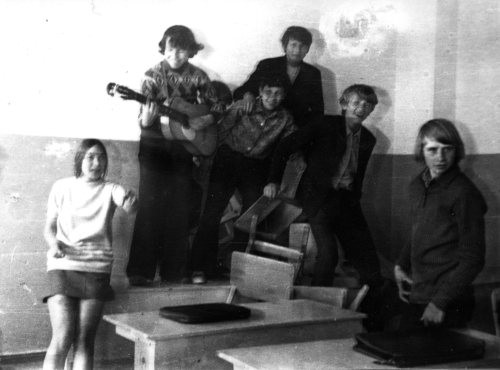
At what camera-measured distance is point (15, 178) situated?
2.19 metres

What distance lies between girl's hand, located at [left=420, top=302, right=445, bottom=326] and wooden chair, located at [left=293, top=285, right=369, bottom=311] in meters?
0.26

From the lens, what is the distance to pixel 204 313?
217 cm

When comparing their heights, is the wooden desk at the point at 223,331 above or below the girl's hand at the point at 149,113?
below

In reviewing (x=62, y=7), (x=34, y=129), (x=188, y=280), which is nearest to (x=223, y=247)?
(x=188, y=280)

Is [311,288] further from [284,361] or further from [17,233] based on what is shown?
[17,233]

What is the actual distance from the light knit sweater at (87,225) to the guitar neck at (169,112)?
0.28 m

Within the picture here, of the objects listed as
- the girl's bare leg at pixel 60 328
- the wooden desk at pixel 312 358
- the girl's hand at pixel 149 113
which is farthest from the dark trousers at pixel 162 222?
the wooden desk at pixel 312 358

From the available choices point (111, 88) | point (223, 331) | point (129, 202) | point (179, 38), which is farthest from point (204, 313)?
point (179, 38)

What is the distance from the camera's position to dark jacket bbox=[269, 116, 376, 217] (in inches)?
95.6

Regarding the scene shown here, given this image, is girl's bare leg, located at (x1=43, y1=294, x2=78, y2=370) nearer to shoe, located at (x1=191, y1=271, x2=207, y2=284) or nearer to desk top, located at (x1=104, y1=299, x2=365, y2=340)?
desk top, located at (x1=104, y1=299, x2=365, y2=340)

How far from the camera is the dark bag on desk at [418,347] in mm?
1823

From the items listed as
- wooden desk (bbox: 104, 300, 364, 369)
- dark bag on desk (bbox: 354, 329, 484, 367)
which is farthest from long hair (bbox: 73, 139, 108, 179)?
dark bag on desk (bbox: 354, 329, 484, 367)

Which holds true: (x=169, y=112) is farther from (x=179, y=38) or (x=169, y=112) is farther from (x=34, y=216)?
(x=34, y=216)

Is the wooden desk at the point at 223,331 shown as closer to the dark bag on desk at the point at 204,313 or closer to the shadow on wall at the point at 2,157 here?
the dark bag on desk at the point at 204,313
